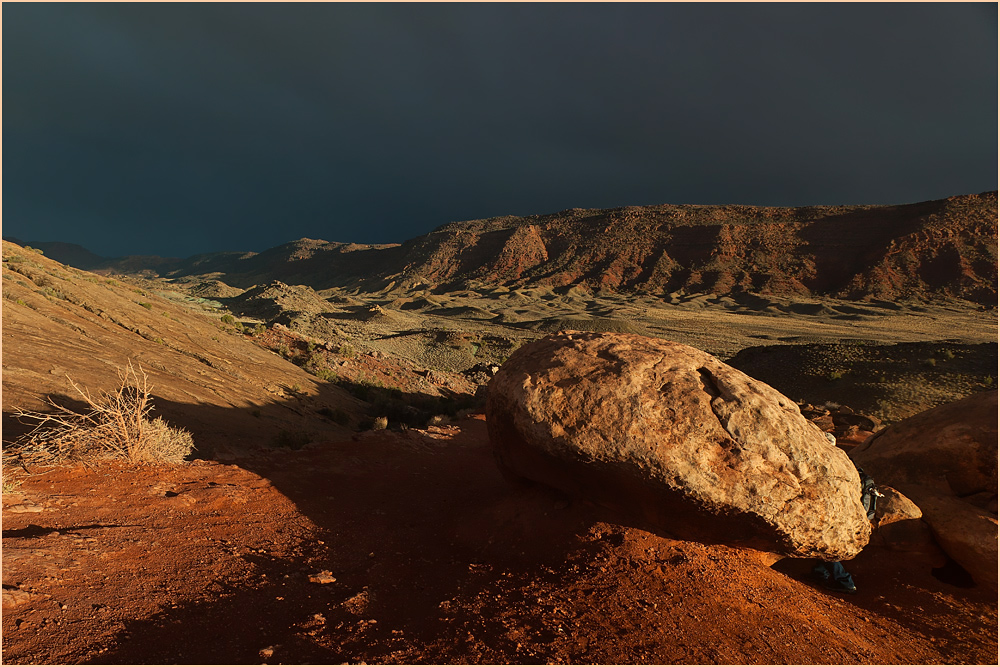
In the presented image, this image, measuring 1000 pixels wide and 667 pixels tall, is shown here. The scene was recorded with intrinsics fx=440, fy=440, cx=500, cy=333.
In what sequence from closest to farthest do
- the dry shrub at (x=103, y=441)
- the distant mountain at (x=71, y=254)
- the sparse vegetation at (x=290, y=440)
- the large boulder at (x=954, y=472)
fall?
1. the large boulder at (x=954, y=472)
2. the dry shrub at (x=103, y=441)
3. the sparse vegetation at (x=290, y=440)
4. the distant mountain at (x=71, y=254)

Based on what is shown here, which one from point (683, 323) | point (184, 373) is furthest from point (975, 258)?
point (184, 373)

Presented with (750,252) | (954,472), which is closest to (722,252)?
(750,252)

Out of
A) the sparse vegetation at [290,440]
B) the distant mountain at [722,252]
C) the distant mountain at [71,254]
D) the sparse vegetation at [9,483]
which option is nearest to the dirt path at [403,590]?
the sparse vegetation at [9,483]

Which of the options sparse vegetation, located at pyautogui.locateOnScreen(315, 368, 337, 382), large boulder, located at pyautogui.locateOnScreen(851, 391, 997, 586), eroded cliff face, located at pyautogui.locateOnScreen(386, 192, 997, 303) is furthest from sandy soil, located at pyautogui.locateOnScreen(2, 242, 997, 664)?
eroded cliff face, located at pyautogui.locateOnScreen(386, 192, 997, 303)

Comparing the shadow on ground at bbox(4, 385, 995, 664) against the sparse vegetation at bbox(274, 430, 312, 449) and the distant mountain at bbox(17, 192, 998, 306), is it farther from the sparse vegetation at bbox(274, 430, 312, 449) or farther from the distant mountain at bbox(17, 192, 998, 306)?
the distant mountain at bbox(17, 192, 998, 306)

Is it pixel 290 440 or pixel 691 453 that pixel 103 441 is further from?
pixel 691 453

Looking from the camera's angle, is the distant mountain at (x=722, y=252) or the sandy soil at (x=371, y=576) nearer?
the sandy soil at (x=371, y=576)

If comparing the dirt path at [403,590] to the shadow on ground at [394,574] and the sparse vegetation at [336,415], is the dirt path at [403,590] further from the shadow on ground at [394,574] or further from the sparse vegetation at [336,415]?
the sparse vegetation at [336,415]
